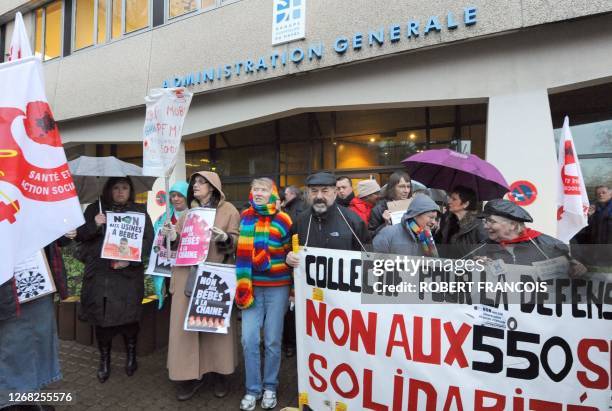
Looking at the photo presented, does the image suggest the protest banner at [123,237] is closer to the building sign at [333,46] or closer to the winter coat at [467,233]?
the winter coat at [467,233]

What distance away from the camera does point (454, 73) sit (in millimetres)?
6680

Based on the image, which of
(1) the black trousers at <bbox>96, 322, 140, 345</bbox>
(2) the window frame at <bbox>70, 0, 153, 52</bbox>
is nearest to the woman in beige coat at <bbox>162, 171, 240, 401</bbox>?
(1) the black trousers at <bbox>96, 322, 140, 345</bbox>

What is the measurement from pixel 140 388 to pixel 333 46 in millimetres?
6150

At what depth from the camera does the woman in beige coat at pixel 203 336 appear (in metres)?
3.61

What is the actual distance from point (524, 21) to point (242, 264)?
17.5ft

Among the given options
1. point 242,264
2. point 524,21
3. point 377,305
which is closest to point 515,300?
point 377,305

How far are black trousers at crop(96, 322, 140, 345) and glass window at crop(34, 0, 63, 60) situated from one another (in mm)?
11693

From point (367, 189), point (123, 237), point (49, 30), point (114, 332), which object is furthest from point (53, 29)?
point (367, 189)

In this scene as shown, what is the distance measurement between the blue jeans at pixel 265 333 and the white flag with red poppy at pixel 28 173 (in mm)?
1584

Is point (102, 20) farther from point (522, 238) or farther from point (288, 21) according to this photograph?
point (522, 238)

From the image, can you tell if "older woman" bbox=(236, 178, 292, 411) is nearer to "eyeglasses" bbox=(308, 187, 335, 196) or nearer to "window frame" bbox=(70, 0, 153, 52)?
"eyeglasses" bbox=(308, 187, 335, 196)

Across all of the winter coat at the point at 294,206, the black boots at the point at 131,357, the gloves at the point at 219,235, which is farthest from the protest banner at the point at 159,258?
the winter coat at the point at 294,206

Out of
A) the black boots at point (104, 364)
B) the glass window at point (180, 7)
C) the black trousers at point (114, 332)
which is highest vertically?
the glass window at point (180, 7)

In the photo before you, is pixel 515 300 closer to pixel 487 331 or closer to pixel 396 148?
pixel 487 331
